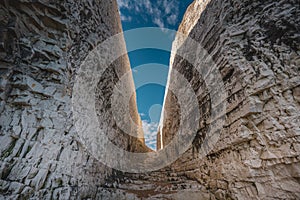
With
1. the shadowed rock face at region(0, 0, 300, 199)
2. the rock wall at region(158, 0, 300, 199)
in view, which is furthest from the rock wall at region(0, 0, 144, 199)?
the rock wall at region(158, 0, 300, 199)

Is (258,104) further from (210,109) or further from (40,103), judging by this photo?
(40,103)

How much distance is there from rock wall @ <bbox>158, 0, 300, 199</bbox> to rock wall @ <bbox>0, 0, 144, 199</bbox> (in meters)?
3.41

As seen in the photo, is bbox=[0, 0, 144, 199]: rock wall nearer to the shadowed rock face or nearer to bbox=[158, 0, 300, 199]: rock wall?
the shadowed rock face

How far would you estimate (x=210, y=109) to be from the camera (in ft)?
12.4

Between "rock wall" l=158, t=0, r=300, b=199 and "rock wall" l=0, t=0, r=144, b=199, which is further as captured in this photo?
"rock wall" l=0, t=0, r=144, b=199

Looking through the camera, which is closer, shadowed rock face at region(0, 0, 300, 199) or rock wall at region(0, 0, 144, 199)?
shadowed rock face at region(0, 0, 300, 199)

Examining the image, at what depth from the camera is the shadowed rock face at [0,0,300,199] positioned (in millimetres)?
2072

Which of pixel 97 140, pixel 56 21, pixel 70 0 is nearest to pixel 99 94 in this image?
pixel 97 140

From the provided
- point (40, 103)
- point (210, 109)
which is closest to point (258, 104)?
point (210, 109)

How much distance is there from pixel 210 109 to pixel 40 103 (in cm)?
416

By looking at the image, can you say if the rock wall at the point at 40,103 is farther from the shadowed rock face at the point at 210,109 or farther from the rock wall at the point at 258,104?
the rock wall at the point at 258,104

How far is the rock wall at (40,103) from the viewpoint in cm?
218

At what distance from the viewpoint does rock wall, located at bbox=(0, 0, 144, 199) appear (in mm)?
2176

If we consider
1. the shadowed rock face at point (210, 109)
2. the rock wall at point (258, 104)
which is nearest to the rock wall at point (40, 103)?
the shadowed rock face at point (210, 109)
